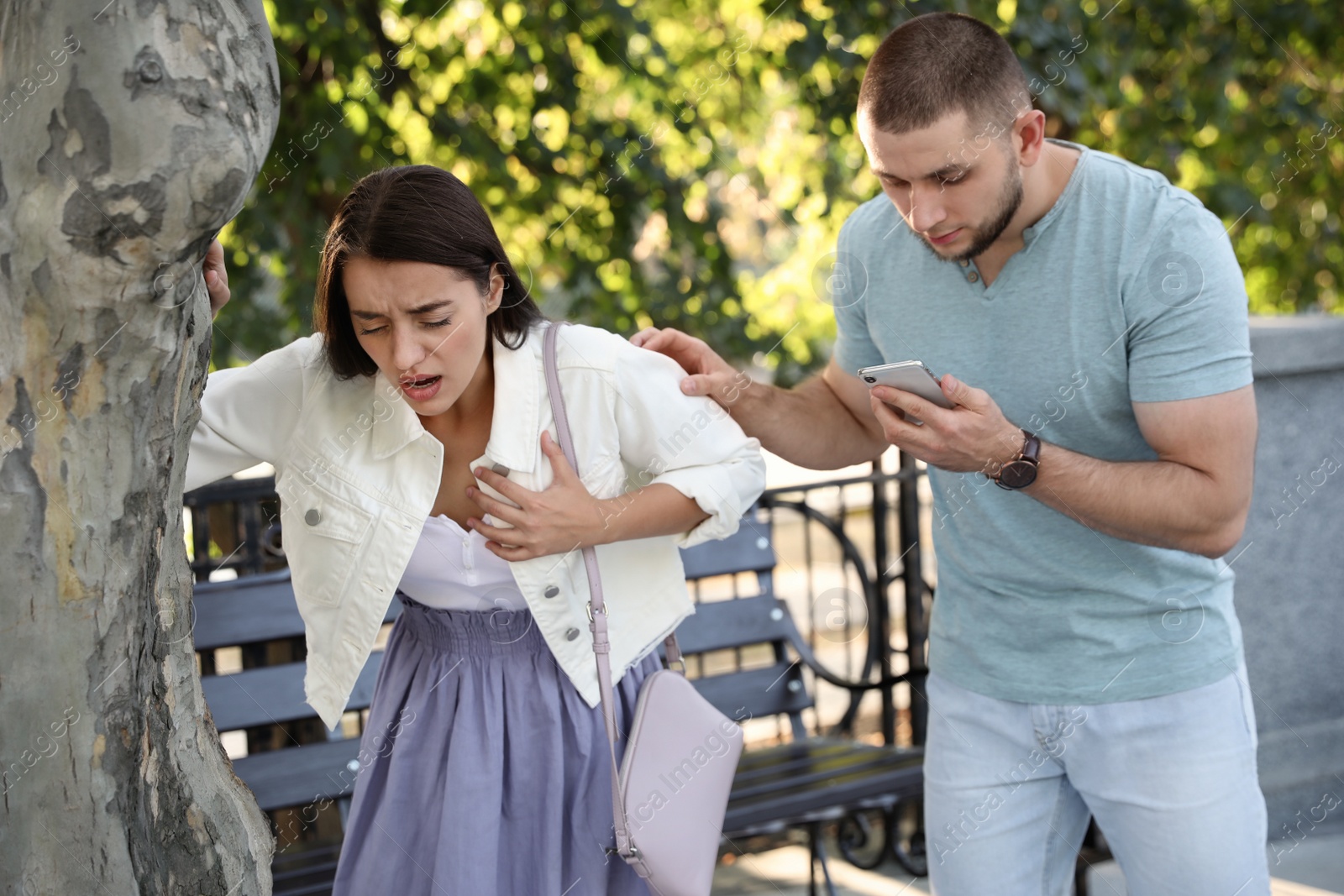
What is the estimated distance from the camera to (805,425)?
8.00 ft

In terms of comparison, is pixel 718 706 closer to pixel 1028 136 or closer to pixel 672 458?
pixel 672 458

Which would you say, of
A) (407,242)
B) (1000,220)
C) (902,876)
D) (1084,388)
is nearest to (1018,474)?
(1084,388)

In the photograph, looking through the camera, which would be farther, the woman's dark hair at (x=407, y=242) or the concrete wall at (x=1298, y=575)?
the concrete wall at (x=1298, y=575)

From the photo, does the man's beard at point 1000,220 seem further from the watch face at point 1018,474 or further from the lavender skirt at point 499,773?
the lavender skirt at point 499,773

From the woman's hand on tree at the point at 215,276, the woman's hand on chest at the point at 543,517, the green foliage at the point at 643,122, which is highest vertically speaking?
the green foliage at the point at 643,122

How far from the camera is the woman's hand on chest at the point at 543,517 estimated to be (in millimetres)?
1917

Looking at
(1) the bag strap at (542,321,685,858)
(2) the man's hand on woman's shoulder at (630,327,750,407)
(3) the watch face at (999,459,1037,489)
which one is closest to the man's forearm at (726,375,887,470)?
(2) the man's hand on woman's shoulder at (630,327,750,407)

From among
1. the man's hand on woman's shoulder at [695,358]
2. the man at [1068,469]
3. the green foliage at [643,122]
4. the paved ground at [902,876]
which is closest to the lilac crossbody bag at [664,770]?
the man's hand on woman's shoulder at [695,358]

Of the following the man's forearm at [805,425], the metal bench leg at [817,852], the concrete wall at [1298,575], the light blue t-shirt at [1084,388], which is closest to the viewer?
the light blue t-shirt at [1084,388]

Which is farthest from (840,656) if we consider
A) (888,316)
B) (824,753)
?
(888,316)

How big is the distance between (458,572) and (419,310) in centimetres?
40

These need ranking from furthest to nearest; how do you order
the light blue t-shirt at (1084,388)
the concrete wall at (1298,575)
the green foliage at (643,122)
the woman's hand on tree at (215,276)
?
the green foliage at (643,122) → the concrete wall at (1298,575) → the light blue t-shirt at (1084,388) → the woman's hand on tree at (215,276)

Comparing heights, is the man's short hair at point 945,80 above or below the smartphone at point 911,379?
above

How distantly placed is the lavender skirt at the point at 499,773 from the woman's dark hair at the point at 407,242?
0.45 metres
